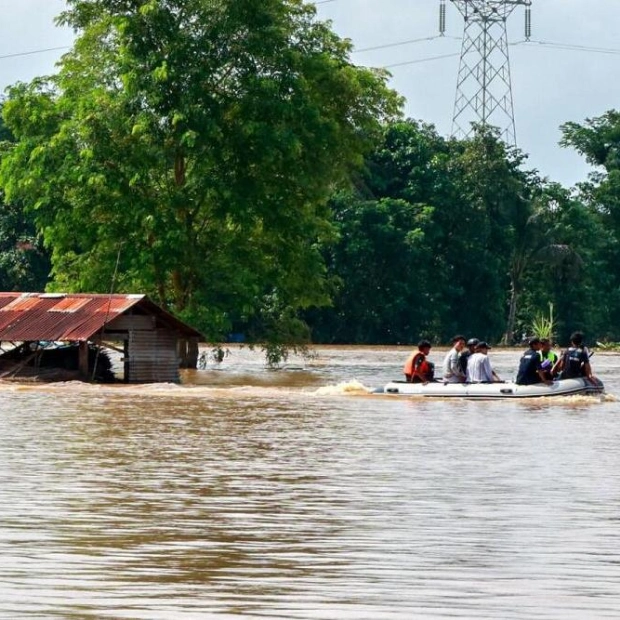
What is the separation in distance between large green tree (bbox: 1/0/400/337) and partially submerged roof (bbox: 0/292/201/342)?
6506 mm

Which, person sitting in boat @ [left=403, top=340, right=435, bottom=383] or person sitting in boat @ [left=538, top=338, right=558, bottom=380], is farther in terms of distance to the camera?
person sitting in boat @ [left=403, top=340, right=435, bottom=383]

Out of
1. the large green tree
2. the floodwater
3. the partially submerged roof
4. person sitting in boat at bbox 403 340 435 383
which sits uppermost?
the large green tree

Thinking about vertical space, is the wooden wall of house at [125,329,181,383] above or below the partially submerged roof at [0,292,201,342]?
below

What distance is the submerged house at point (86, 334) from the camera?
38.1m

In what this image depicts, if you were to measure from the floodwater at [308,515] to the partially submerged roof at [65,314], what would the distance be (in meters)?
9.11

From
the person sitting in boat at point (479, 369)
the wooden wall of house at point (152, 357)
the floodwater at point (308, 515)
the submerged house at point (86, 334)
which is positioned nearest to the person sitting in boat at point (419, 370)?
the person sitting in boat at point (479, 369)

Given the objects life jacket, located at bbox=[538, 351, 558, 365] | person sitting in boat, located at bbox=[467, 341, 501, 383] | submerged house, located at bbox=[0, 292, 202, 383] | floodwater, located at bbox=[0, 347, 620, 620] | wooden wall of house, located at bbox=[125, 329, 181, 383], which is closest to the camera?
floodwater, located at bbox=[0, 347, 620, 620]

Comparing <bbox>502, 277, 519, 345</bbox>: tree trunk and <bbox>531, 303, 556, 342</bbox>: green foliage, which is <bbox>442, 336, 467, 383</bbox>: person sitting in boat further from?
<bbox>502, 277, 519, 345</bbox>: tree trunk

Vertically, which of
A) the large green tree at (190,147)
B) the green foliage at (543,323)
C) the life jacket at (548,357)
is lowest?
the life jacket at (548,357)

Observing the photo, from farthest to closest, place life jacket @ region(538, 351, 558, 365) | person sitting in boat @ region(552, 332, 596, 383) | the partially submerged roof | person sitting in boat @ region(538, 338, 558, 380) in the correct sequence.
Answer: the partially submerged roof, life jacket @ region(538, 351, 558, 365), person sitting in boat @ region(552, 332, 596, 383), person sitting in boat @ region(538, 338, 558, 380)

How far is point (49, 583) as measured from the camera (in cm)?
1010

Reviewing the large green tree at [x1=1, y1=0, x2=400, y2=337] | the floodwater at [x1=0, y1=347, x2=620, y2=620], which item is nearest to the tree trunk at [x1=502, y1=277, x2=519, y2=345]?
the large green tree at [x1=1, y1=0, x2=400, y2=337]

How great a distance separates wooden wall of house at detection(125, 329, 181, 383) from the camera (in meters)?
40.2

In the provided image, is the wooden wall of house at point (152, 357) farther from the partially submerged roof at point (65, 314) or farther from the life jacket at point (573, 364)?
the life jacket at point (573, 364)
